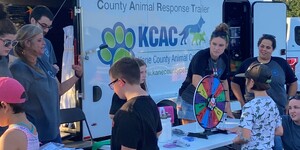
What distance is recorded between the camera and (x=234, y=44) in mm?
8570

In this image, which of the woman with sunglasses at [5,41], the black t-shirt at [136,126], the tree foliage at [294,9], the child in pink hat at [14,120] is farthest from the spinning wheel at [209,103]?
the tree foliage at [294,9]

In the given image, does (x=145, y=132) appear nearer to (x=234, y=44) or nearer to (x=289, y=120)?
(x=289, y=120)

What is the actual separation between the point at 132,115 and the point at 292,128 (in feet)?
6.43

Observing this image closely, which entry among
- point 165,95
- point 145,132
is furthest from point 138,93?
point 165,95

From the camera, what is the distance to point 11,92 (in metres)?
2.63

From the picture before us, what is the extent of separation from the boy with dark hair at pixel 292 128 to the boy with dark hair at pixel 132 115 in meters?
1.70

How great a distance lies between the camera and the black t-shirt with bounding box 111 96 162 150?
2.70 m

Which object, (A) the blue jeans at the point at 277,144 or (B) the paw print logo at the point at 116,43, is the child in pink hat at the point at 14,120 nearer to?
(A) the blue jeans at the point at 277,144

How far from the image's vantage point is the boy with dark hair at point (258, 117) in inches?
137

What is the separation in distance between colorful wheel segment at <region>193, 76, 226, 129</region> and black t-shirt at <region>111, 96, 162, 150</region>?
134 centimetres

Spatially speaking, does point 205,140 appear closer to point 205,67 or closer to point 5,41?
point 205,67

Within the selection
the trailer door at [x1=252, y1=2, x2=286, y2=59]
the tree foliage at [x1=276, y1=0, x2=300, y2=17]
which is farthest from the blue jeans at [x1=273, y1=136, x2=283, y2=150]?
the tree foliage at [x1=276, y1=0, x2=300, y2=17]

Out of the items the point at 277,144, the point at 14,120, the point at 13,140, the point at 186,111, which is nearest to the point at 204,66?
the point at 186,111

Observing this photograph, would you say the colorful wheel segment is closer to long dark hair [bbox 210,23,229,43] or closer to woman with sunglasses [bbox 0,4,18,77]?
long dark hair [bbox 210,23,229,43]
